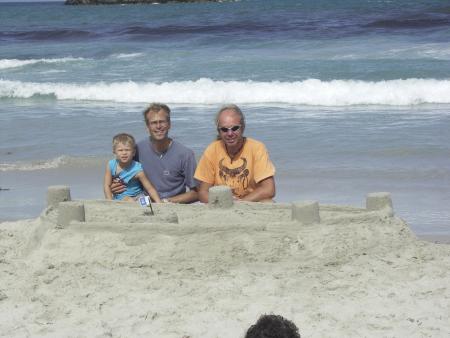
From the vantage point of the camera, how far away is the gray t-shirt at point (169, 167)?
19.3ft

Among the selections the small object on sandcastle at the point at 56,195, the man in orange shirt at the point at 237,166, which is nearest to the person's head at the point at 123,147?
the man in orange shirt at the point at 237,166

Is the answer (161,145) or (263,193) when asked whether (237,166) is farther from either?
(161,145)

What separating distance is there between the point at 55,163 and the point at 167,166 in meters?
3.65

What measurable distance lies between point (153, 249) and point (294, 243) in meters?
0.78

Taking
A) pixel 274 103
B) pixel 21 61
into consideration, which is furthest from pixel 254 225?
pixel 21 61

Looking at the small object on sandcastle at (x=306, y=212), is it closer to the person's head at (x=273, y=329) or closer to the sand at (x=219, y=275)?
the sand at (x=219, y=275)

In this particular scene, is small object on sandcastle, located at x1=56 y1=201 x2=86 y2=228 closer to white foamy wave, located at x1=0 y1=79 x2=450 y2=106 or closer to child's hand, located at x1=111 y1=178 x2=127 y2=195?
child's hand, located at x1=111 y1=178 x2=127 y2=195

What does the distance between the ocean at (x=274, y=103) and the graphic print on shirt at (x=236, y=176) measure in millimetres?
1649

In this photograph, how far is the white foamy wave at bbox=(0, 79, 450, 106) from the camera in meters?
14.4

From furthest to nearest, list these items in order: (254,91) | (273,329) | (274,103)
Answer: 1. (254,91)
2. (274,103)
3. (273,329)

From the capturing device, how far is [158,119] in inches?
226

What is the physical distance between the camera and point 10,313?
4.36 metres

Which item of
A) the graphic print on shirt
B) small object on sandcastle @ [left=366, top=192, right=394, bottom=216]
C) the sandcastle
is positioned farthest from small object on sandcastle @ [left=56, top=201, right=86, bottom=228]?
small object on sandcastle @ [left=366, top=192, right=394, bottom=216]

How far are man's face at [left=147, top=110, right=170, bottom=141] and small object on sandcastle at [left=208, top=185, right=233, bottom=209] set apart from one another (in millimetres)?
797
